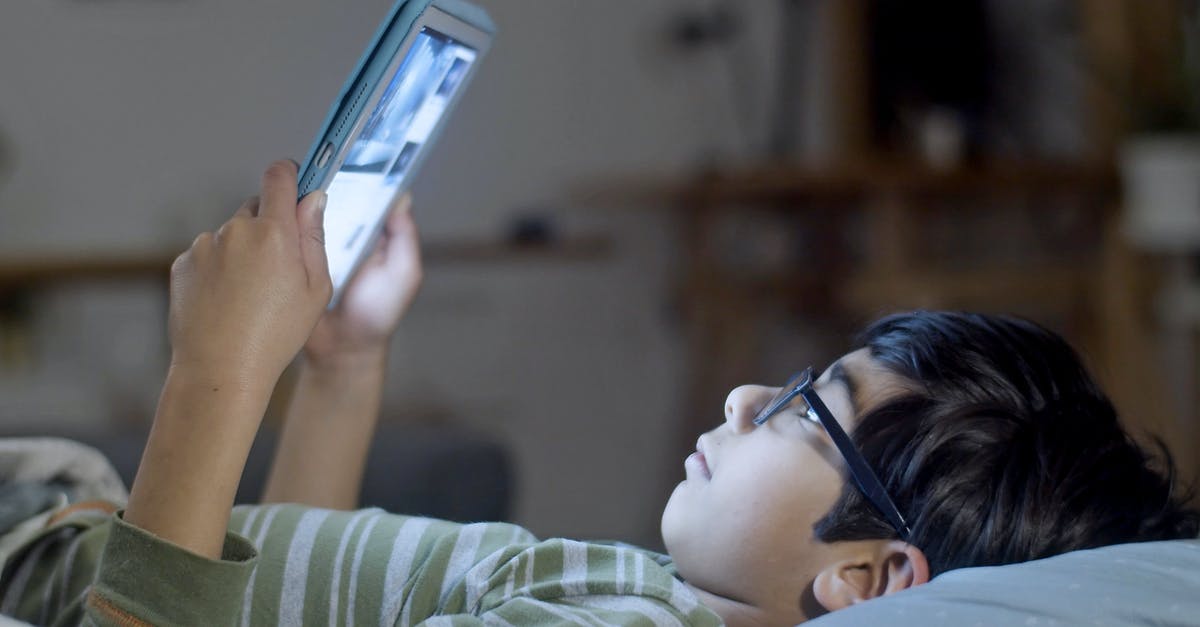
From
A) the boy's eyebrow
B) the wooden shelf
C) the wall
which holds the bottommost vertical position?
the wall

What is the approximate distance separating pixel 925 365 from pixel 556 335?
2.40 metres

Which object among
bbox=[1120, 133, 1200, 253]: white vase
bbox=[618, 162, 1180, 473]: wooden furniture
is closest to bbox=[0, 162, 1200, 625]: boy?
bbox=[618, 162, 1180, 473]: wooden furniture

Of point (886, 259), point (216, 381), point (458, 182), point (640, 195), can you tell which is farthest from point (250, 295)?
point (458, 182)

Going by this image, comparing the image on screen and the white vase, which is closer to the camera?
the image on screen

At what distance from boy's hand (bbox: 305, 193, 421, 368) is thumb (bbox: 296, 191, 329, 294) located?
32 centimetres

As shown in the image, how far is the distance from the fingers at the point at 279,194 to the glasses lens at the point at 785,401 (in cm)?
35

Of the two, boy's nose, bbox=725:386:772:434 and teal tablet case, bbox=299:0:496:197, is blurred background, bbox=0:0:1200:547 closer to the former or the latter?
boy's nose, bbox=725:386:772:434

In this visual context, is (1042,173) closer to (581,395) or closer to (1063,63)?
(1063,63)

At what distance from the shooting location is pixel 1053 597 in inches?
26.4

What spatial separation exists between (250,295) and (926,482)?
0.43 meters

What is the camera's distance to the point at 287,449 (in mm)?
1071

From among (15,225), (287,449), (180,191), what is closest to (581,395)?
(180,191)

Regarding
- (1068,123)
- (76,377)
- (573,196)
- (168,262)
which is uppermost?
(1068,123)

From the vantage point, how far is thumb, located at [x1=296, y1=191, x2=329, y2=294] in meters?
0.71
